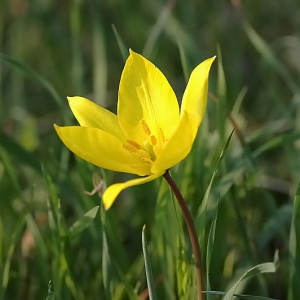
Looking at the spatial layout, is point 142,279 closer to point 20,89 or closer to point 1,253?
point 1,253

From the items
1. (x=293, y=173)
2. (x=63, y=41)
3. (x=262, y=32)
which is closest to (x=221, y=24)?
(x=262, y=32)

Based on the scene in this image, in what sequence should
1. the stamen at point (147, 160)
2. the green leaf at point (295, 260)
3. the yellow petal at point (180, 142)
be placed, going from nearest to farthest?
the yellow petal at point (180, 142) → the stamen at point (147, 160) → the green leaf at point (295, 260)

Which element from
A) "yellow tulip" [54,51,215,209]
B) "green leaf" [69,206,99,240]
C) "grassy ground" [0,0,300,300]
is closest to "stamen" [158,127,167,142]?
"yellow tulip" [54,51,215,209]

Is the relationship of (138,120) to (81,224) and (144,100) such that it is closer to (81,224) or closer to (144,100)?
(144,100)

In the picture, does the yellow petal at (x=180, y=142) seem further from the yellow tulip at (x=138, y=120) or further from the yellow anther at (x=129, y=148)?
the yellow anther at (x=129, y=148)

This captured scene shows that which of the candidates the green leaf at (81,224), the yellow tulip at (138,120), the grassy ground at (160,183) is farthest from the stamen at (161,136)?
the green leaf at (81,224)

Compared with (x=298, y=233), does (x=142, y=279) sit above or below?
below
